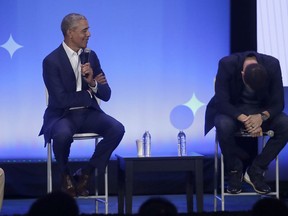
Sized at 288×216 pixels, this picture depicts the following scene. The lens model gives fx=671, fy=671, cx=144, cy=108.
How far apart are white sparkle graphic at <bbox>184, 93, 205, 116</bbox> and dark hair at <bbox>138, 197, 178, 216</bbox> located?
378 centimetres

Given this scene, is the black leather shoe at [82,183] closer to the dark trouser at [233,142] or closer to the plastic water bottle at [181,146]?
the plastic water bottle at [181,146]

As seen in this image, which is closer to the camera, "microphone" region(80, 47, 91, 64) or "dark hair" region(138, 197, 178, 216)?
"dark hair" region(138, 197, 178, 216)

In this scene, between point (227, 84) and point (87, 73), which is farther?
point (227, 84)

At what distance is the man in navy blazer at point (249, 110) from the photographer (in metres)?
4.78

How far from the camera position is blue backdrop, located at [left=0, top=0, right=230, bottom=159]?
20.2 feet

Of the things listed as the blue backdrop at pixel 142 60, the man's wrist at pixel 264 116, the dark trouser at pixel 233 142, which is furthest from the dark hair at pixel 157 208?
the blue backdrop at pixel 142 60

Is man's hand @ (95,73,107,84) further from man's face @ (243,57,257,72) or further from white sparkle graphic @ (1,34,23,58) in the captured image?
white sparkle graphic @ (1,34,23,58)

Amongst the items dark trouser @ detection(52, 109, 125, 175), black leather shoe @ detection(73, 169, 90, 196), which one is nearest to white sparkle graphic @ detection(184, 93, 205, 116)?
dark trouser @ detection(52, 109, 125, 175)

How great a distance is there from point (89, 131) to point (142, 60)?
1.61 meters

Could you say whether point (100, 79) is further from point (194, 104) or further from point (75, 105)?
point (194, 104)

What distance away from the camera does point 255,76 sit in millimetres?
4711

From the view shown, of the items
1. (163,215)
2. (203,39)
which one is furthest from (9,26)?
(163,215)

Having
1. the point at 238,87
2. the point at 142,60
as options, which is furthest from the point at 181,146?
the point at 142,60

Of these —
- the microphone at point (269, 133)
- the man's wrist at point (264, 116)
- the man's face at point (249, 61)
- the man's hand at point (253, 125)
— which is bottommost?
the microphone at point (269, 133)
